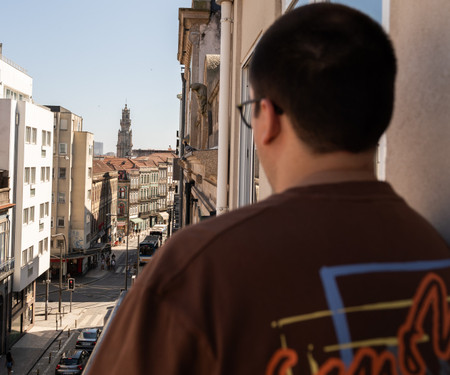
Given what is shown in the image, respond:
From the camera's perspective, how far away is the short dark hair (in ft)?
4.16

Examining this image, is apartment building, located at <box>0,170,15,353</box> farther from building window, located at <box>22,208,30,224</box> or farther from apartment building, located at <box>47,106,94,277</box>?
apartment building, located at <box>47,106,94,277</box>

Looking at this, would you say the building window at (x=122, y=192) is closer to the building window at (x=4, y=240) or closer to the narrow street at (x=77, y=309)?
the narrow street at (x=77, y=309)

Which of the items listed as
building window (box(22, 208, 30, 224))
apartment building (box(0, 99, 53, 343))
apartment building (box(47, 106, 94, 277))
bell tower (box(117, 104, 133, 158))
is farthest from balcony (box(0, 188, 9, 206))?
bell tower (box(117, 104, 133, 158))

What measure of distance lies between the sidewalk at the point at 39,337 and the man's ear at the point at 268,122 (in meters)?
30.1

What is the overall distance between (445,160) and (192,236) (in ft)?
3.33

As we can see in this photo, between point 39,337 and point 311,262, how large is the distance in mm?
37599

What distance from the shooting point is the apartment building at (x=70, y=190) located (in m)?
55.7

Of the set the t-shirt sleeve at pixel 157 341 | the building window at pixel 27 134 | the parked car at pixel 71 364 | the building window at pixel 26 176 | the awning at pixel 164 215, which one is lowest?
the parked car at pixel 71 364

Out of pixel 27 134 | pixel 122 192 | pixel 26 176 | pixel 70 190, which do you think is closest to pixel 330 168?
pixel 26 176

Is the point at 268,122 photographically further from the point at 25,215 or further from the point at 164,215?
the point at 164,215

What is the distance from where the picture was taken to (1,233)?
31750 millimetres

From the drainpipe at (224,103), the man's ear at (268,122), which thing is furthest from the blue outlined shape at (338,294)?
the drainpipe at (224,103)

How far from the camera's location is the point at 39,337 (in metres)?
35.9

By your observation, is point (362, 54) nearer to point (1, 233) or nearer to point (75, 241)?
point (1, 233)
